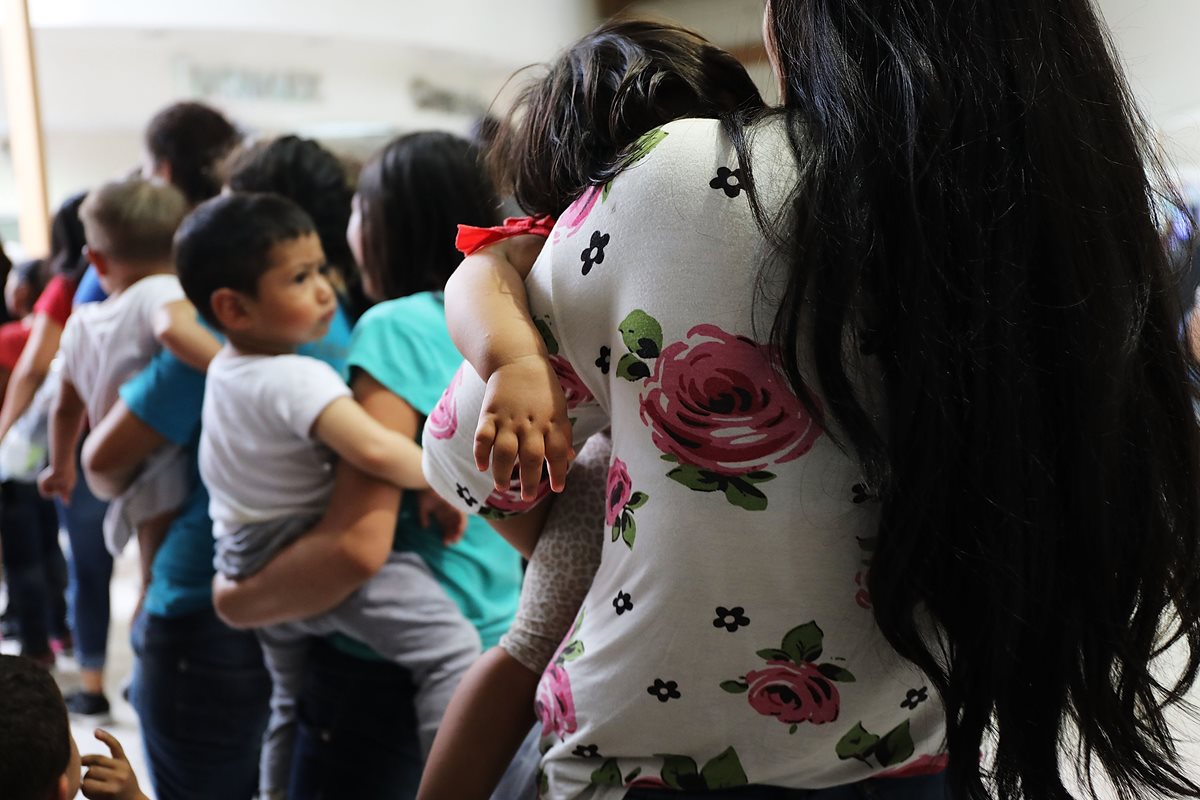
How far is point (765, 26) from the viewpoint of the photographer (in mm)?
796

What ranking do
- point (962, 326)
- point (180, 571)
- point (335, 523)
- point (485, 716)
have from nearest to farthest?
point (962, 326) → point (485, 716) → point (335, 523) → point (180, 571)

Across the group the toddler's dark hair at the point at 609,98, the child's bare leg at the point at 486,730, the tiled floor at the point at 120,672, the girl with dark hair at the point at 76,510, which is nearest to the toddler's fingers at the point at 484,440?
the toddler's dark hair at the point at 609,98

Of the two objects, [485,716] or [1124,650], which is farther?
[485,716]

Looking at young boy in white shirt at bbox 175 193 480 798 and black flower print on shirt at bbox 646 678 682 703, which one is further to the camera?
young boy in white shirt at bbox 175 193 480 798

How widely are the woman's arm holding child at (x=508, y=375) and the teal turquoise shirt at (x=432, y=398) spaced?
55 cm

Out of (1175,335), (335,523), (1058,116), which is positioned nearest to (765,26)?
(1058,116)

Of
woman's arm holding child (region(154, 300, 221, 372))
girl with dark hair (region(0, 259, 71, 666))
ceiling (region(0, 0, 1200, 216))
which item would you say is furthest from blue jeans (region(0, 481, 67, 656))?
woman's arm holding child (region(154, 300, 221, 372))

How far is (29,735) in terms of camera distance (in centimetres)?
90

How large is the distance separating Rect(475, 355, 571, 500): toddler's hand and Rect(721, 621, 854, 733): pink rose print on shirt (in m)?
0.20

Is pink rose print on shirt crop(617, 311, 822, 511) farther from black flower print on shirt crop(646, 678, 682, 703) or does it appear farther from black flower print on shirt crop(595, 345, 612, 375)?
black flower print on shirt crop(646, 678, 682, 703)

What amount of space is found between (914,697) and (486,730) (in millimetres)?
376

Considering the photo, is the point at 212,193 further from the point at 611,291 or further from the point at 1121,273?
the point at 1121,273

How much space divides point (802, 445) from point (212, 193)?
2.03 metres

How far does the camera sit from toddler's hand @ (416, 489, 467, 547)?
55.6 inches
